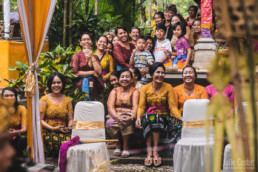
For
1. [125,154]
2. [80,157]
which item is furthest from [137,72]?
[80,157]

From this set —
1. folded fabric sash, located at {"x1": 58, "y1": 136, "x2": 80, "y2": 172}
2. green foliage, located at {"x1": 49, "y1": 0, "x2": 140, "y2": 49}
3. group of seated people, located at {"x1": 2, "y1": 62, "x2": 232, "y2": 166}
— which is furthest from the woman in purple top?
folded fabric sash, located at {"x1": 58, "y1": 136, "x2": 80, "y2": 172}

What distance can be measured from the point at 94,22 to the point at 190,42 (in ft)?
6.58

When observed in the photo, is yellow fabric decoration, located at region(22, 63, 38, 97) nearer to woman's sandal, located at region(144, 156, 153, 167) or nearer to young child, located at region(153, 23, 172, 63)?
woman's sandal, located at region(144, 156, 153, 167)

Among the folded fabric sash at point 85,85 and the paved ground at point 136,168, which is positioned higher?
the folded fabric sash at point 85,85

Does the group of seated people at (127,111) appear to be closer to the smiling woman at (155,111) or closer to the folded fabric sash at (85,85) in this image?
the smiling woman at (155,111)

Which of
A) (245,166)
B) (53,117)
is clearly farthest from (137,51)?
(245,166)

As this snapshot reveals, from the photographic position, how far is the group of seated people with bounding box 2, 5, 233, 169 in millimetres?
4941

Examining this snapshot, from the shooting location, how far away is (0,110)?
114 centimetres

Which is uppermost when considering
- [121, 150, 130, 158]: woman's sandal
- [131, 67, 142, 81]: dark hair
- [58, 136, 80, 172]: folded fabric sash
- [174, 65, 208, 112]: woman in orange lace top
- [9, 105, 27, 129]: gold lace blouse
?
[131, 67, 142, 81]: dark hair

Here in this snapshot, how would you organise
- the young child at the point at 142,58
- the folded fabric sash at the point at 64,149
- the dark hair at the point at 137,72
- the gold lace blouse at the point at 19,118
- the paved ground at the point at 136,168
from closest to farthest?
the folded fabric sash at the point at 64,149, the paved ground at the point at 136,168, the gold lace blouse at the point at 19,118, the dark hair at the point at 137,72, the young child at the point at 142,58

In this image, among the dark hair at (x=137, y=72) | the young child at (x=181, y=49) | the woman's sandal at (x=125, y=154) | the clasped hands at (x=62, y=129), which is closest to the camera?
the clasped hands at (x=62, y=129)

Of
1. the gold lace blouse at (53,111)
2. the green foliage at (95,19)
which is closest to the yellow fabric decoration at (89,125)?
the gold lace blouse at (53,111)

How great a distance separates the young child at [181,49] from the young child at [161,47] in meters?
0.14

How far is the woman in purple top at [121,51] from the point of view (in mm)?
6312
